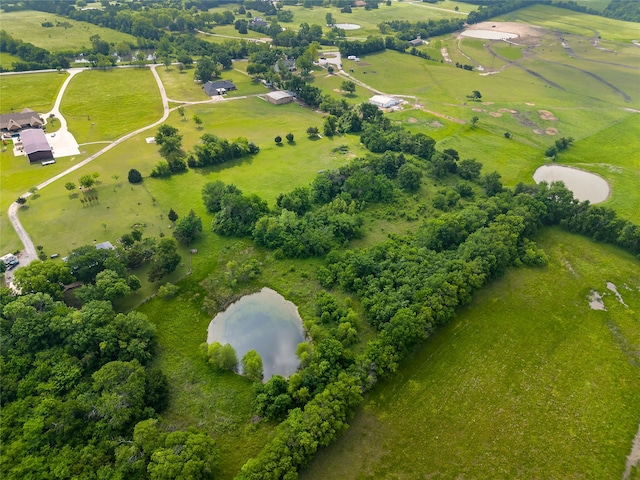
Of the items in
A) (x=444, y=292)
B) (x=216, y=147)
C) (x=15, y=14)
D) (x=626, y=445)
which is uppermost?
(x=15, y=14)

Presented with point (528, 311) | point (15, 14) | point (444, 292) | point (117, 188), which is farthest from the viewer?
point (15, 14)

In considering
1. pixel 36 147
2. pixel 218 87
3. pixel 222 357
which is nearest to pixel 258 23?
pixel 218 87

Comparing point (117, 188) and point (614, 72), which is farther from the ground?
point (614, 72)

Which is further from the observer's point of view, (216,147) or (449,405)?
(216,147)

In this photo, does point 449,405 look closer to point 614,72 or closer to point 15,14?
point 614,72

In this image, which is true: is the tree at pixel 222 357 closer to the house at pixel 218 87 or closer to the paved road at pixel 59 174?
the paved road at pixel 59 174

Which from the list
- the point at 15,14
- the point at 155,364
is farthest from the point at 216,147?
the point at 15,14

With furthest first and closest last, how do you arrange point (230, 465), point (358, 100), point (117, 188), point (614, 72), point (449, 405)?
point (614, 72) < point (358, 100) < point (117, 188) < point (449, 405) < point (230, 465)
